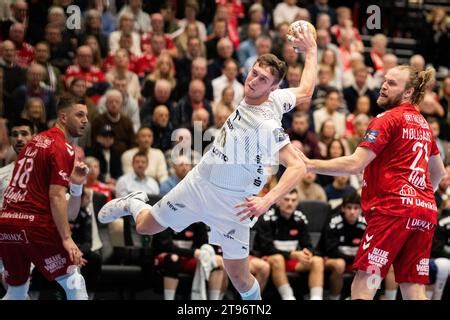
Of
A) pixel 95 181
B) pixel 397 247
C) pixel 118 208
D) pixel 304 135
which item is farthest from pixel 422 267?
pixel 304 135

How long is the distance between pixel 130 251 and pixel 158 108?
2441mm

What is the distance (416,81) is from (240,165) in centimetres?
176

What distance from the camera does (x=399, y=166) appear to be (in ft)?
28.2

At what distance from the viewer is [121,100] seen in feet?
45.0

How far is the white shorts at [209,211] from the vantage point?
884 centimetres

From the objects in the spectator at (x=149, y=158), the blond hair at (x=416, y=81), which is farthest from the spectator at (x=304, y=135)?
the blond hair at (x=416, y=81)

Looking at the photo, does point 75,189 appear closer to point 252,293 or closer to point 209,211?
point 209,211

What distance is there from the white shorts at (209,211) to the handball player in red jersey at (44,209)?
35.2 inches

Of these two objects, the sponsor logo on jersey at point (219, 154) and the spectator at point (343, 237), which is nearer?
the sponsor logo on jersey at point (219, 154)

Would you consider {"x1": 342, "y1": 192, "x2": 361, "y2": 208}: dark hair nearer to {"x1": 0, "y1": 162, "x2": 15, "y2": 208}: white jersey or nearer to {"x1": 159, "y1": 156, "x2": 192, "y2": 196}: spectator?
{"x1": 159, "y1": 156, "x2": 192, "y2": 196}: spectator

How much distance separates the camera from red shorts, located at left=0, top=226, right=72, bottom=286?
29.7 feet

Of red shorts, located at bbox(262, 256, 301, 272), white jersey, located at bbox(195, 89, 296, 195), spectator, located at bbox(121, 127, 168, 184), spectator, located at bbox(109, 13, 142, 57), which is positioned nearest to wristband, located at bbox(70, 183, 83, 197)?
white jersey, located at bbox(195, 89, 296, 195)

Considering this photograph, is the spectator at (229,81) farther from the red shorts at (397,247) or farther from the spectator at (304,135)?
the red shorts at (397,247)

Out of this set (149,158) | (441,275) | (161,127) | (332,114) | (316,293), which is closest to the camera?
(316,293)
